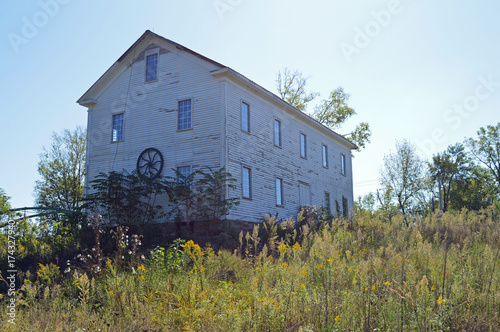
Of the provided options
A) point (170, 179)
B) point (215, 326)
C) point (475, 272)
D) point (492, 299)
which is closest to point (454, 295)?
point (492, 299)

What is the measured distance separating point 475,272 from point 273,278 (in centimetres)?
308

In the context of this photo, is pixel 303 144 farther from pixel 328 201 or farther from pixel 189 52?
pixel 189 52

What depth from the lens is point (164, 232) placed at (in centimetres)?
1734

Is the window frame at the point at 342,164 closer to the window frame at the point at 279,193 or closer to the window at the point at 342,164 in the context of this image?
the window at the point at 342,164

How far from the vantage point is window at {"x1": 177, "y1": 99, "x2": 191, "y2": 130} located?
1905cm

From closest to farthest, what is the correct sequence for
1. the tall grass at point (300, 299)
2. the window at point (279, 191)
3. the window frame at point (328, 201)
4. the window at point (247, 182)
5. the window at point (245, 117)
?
the tall grass at point (300, 299), the window at point (247, 182), the window at point (245, 117), the window at point (279, 191), the window frame at point (328, 201)

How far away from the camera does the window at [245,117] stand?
64.1 feet

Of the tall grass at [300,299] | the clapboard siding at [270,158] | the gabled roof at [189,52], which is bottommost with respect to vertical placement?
the tall grass at [300,299]

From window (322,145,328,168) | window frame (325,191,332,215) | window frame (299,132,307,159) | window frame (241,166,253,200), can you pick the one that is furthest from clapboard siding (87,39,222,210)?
window frame (325,191,332,215)

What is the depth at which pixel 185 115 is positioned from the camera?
19.2m

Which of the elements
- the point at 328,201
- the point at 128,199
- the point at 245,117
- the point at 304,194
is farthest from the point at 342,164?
the point at 128,199

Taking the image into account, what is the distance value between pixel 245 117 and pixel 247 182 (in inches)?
110

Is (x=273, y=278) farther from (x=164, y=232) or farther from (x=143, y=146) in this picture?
(x=143, y=146)

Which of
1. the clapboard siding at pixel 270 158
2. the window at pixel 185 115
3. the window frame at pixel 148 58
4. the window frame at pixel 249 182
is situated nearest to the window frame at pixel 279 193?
the clapboard siding at pixel 270 158
